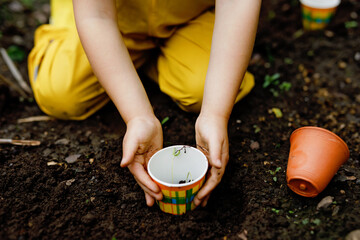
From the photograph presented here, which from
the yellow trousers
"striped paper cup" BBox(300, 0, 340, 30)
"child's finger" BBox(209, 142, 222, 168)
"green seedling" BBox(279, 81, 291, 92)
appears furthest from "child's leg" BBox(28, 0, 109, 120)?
"striped paper cup" BBox(300, 0, 340, 30)

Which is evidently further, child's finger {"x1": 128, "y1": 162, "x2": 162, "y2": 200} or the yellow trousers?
the yellow trousers

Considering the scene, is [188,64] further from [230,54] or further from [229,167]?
[229,167]

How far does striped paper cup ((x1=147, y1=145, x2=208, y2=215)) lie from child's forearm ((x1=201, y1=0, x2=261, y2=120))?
23 centimetres

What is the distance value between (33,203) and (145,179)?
647 millimetres

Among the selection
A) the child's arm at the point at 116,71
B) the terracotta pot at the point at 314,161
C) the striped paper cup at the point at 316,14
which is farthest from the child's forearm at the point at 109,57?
the striped paper cup at the point at 316,14

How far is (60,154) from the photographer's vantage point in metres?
2.01

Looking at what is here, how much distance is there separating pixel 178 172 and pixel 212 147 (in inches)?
13.3

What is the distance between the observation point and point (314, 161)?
1537mm

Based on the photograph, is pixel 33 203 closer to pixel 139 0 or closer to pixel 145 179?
pixel 145 179

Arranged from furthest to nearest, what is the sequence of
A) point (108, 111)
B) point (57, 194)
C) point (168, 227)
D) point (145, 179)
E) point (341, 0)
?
point (341, 0) → point (108, 111) → point (57, 194) → point (168, 227) → point (145, 179)

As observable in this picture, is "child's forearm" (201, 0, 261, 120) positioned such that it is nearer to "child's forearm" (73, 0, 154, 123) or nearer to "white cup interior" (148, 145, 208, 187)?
"white cup interior" (148, 145, 208, 187)

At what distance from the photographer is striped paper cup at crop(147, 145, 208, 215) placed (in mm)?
1435

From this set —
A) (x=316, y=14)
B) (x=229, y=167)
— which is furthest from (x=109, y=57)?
(x=316, y=14)

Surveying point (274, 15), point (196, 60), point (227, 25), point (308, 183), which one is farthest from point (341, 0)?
point (308, 183)
